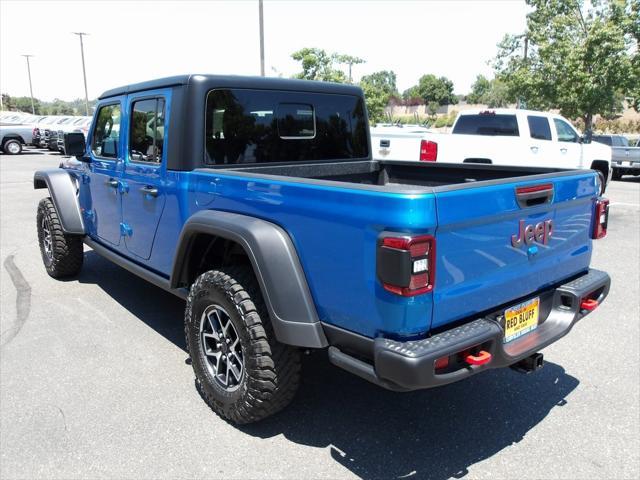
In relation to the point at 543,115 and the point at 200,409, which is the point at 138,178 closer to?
the point at 200,409

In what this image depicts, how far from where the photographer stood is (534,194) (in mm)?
2676

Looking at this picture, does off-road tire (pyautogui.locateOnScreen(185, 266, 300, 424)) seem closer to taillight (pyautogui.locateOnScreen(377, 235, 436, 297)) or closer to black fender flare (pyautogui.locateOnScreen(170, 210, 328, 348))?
black fender flare (pyautogui.locateOnScreen(170, 210, 328, 348))

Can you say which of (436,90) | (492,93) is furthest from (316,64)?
(436,90)

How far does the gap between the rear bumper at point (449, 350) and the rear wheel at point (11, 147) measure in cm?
2733

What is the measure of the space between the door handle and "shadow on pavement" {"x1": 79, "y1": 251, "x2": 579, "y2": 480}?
1596mm

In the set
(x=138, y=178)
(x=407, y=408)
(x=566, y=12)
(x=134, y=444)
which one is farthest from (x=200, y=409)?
(x=566, y=12)

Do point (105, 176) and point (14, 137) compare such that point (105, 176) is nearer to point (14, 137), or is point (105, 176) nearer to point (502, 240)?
point (502, 240)

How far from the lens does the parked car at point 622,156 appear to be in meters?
16.6

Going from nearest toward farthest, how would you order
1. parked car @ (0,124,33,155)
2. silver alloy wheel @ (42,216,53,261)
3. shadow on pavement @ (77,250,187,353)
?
shadow on pavement @ (77,250,187,353), silver alloy wheel @ (42,216,53,261), parked car @ (0,124,33,155)

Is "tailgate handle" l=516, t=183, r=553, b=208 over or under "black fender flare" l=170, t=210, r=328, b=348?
over

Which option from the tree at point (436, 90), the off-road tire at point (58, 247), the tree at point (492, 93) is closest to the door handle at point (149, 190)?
the off-road tire at point (58, 247)

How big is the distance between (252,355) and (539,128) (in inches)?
413

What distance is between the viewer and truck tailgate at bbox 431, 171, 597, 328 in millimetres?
2350

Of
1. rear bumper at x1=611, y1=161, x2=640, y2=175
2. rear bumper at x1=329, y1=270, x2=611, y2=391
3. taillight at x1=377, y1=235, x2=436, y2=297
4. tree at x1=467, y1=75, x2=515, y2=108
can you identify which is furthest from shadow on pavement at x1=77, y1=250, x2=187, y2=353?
tree at x1=467, y1=75, x2=515, y2=108
